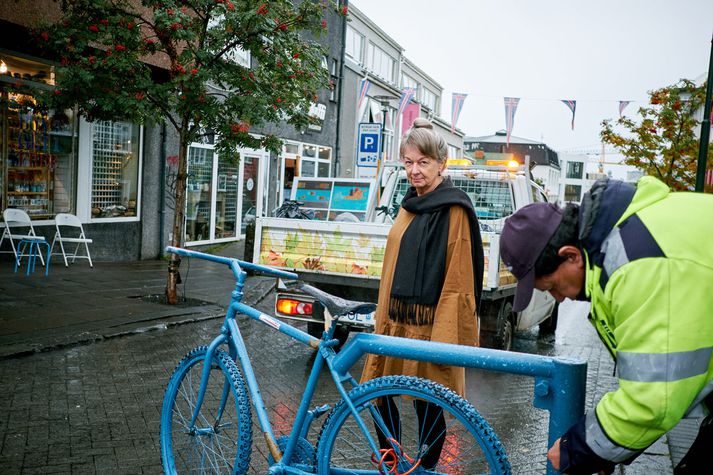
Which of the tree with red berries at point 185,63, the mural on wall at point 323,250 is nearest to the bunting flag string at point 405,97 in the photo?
the tree with red berries at point 185,63

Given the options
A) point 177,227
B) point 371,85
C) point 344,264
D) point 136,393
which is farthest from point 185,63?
point 371,85

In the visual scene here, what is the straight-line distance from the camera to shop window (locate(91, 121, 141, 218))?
12.8m

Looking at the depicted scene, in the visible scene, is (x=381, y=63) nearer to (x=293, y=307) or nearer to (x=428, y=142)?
(x=293, y=307)

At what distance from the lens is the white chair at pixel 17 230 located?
10.6 m

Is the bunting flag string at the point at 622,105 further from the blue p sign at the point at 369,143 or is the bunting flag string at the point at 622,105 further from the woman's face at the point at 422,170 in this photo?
the woman's face at the point at 422,170

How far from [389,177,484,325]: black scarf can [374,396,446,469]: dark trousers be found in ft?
1.95

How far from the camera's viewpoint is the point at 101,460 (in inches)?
154

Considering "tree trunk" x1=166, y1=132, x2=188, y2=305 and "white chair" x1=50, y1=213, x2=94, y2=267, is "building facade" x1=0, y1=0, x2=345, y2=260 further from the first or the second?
"tree trunk" x1=166, y1=132, x2=188, y2=305

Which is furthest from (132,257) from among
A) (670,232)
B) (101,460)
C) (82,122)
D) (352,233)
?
(670,232)

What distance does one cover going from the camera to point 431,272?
10.0 ft

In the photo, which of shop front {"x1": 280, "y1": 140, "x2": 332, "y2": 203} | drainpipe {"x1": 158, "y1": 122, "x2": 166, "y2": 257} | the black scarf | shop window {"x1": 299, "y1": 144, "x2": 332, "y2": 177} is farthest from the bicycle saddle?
shop window {"x1": 299, "y1": 144, "x2": 332, "y2": 177}

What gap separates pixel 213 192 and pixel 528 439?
1328 cm

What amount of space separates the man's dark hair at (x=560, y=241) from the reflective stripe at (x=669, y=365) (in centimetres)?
35

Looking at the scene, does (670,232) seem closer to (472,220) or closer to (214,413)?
(472,220)
